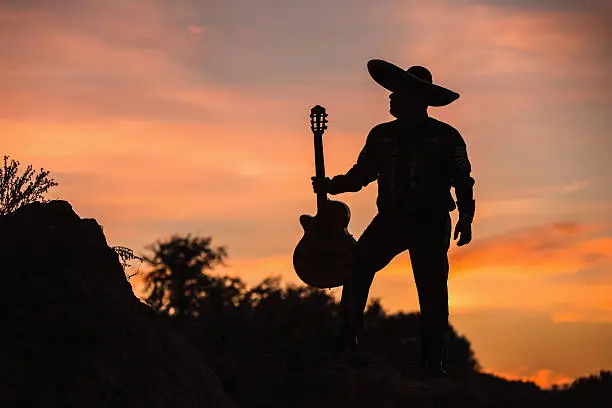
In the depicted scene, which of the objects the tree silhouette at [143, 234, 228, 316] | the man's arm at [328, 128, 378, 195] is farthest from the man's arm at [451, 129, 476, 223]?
the tree silhouette at [143, 234, 228, 316]

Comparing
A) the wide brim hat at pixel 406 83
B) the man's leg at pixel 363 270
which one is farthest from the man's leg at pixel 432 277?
the wide brim hat at pixel 406 83

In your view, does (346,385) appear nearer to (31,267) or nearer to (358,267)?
(358,267)

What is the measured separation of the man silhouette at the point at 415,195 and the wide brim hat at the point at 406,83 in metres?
0.01

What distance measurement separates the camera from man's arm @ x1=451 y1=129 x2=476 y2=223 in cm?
1403

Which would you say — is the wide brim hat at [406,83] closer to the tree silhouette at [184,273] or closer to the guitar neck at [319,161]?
the guitar neck at [319,161]

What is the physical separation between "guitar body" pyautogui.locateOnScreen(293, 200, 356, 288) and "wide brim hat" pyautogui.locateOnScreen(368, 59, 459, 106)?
61.6 inches

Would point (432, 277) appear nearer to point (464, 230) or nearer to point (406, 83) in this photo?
point (464, 230)

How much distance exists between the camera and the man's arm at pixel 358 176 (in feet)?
47.4

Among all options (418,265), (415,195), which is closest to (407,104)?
Result: (415,195)

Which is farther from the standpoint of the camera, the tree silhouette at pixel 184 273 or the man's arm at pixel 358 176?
the tree silhouette at pixel 184 273

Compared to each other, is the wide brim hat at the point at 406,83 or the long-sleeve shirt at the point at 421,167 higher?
the wide brim hat at the point at 406,83

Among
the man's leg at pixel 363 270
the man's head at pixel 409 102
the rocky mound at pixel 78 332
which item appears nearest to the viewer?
the rocky mound at pixel 78 332

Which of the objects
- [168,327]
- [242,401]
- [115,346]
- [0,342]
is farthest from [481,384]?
[0,342]

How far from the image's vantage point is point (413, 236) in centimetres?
1417
